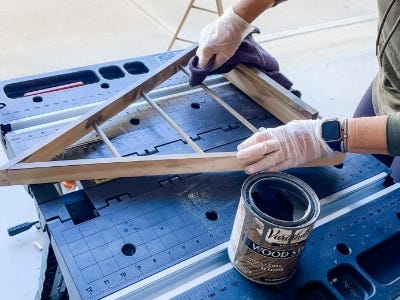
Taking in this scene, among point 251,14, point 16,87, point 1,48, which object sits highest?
point 251,14

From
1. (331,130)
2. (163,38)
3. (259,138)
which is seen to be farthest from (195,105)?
(163,38)

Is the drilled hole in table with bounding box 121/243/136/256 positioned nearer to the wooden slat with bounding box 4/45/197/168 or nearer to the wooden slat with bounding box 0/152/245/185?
the wooden slat with bounding box 0/152/245/185

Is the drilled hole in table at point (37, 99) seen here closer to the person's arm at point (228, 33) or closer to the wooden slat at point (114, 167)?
the wooden slat at point (114, 167)

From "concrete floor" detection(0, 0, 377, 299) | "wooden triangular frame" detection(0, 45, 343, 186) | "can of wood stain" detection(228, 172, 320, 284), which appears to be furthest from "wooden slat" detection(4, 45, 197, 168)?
"concrete floor" detection(0, 0, 377, 299)

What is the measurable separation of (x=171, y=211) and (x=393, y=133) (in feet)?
1.59


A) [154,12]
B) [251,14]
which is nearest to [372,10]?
[154,12]

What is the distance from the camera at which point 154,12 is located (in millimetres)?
3219

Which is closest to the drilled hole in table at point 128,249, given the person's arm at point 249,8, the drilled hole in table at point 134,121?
the drilled hole in table at point 134,121

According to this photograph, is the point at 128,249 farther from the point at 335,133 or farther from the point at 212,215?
the point at 335,133

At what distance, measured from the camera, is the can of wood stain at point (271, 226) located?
0.71m

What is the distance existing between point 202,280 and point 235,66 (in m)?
0.65

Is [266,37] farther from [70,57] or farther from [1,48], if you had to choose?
[1,48]

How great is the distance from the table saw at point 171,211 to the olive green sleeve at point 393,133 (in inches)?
6.6

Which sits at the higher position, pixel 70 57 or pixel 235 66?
pixel 235 66
